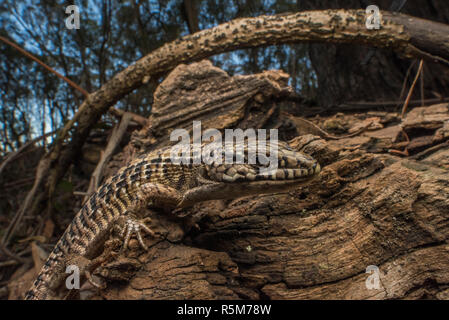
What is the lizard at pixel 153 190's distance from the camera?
2.02 m

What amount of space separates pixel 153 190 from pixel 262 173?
99 cm

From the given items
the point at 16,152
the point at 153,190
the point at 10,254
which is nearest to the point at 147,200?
the point at 153,190

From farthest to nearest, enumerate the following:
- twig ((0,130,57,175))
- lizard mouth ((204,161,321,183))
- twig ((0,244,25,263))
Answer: twig ((0,130,57,175))
twig ((0,244,25,263))
lizard mouth ((204,161,321,183))

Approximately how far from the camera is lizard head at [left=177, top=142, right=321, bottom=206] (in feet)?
6.49

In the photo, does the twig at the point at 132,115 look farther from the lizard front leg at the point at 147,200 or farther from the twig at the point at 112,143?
the lizard front leg at the point at 147,200

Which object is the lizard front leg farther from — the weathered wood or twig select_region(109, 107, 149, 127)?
twig select_region(109, 107, 149, 127)

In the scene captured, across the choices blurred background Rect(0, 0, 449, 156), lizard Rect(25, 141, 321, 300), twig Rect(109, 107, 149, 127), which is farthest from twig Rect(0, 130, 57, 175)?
lizard Rect(25, 141, 321, 300)

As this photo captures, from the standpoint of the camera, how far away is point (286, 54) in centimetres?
469

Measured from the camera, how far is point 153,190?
2416mm

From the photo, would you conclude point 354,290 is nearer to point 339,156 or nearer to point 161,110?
point 339,156

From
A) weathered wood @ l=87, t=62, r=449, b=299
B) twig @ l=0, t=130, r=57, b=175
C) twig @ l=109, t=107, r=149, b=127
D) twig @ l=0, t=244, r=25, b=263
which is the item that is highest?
twig @ l=109, t=107, r=149, b=127

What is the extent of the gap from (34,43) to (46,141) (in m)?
1.56

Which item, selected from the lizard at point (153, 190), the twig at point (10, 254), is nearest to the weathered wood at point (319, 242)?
the lizard at point (153, 190)
